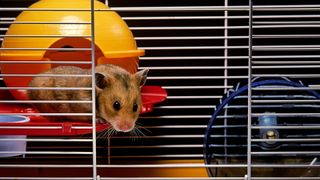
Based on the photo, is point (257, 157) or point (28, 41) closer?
point (28, 41)

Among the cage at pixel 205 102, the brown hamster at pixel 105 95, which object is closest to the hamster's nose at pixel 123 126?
the brown hamster at pixel 105 95

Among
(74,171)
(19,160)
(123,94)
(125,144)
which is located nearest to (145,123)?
(125,144)

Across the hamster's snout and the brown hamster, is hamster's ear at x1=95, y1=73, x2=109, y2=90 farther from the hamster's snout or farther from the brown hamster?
the hamster's snout

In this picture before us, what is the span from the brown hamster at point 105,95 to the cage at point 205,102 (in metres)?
0.07

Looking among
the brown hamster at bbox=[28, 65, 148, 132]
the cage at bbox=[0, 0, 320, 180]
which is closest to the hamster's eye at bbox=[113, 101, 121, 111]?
the brown hamster at bbox=[28, 65, 148, 132]

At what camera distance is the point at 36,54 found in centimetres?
151

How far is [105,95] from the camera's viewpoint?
150cm

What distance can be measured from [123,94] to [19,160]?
815mm

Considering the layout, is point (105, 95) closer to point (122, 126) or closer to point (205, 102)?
point (122, 126)

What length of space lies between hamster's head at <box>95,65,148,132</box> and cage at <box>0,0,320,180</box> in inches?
3.2

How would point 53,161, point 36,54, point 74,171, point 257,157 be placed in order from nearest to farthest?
point 36,54
point 257,157
point 74,171
point 53,161

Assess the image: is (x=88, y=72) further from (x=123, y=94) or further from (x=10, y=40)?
(x=10, y=40)

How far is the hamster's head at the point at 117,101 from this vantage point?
58.9 inches

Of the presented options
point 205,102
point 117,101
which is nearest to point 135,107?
point 117,101
